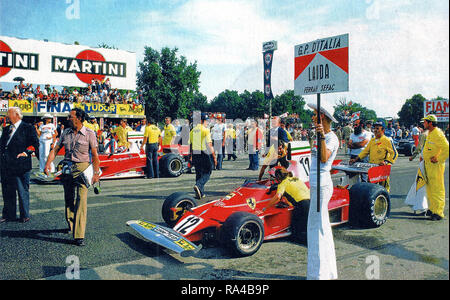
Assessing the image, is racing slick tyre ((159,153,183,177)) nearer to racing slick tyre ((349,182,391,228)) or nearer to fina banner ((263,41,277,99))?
fina banner ((263,41,277,99))

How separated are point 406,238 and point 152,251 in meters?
3.29

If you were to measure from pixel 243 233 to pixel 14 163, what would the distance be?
12.5 feet

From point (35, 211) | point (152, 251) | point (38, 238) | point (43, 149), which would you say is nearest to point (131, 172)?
point (43, 149)

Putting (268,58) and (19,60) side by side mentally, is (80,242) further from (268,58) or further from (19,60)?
(19,60)

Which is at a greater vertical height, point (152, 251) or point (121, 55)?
point (121, 55)

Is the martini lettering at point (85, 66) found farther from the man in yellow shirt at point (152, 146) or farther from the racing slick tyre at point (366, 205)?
the racing slick tyre at point (366, 205)

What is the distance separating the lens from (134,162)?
10617mm

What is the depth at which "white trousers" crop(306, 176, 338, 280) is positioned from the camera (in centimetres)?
340

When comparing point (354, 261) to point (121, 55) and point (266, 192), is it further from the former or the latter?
point (121, 55)

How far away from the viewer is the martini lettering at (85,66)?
27.2 metres

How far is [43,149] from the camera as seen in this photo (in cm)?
1091

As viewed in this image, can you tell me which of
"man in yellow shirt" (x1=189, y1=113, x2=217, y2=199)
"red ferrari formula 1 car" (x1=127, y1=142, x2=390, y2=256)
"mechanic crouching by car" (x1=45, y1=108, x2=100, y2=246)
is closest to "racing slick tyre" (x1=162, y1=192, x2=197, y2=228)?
"red ferrari formula 1 car" (x1=127, y1=142, x2=390, y2=256)
